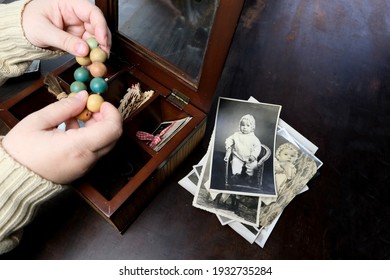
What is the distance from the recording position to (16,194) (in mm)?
531

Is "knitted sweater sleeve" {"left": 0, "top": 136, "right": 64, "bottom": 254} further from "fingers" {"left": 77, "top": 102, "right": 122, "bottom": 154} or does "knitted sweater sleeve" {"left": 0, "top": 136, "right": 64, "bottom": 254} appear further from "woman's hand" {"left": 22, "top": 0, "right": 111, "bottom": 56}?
"woman's hand" {"left": 22, "top": 0, "right": 111, "bottom": 56}

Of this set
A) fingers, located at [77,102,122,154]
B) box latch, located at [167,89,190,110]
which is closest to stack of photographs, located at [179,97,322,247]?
box latch, located at [167,89,190,110]

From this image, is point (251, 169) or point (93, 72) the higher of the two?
point (93, 72)

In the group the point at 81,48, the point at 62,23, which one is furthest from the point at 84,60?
the point at 62,23

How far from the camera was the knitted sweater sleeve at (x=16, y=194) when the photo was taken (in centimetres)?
52

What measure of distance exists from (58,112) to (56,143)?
7 centimetres

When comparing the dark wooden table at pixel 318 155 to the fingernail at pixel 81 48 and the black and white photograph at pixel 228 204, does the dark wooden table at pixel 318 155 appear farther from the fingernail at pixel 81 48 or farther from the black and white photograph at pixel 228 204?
the fingernail at pixel 81 48

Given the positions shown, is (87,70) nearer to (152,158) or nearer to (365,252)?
(152,158)

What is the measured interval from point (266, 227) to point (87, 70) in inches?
23.0

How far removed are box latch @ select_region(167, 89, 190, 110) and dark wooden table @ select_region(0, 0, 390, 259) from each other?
150mm

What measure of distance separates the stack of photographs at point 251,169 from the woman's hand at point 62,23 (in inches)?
Result: 15.0

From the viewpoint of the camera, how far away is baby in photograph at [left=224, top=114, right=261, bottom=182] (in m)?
0.74

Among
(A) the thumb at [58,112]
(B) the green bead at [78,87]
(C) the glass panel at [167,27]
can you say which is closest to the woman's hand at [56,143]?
(A) the thumb at [58,112]

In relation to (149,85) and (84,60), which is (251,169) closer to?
(149,85)
